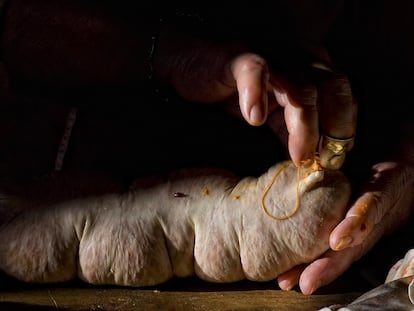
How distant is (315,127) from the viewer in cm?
105

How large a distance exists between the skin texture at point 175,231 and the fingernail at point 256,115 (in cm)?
16

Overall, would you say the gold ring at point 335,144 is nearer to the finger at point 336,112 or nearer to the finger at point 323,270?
the finger at point 336,112

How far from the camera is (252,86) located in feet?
3.28

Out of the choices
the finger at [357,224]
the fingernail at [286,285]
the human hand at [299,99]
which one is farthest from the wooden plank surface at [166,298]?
the human hand at [299,99]

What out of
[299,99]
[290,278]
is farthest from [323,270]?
[299,99]

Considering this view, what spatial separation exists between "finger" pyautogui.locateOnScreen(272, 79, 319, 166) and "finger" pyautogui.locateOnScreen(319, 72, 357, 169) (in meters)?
0.02

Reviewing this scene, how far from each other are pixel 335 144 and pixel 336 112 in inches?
2.1

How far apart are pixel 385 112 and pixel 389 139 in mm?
86

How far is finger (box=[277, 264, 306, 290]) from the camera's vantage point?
113 cm

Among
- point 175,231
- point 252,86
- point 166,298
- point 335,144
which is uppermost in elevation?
point 252,86

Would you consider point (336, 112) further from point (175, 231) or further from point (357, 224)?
point (175, 231)

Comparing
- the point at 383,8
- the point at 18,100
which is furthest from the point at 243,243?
the point at 383,8

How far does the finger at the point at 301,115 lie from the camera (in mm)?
1043

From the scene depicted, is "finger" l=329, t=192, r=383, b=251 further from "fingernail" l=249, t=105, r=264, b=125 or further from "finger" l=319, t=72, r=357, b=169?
→ "fingernail" l=249, t=105, r=264, b=125
